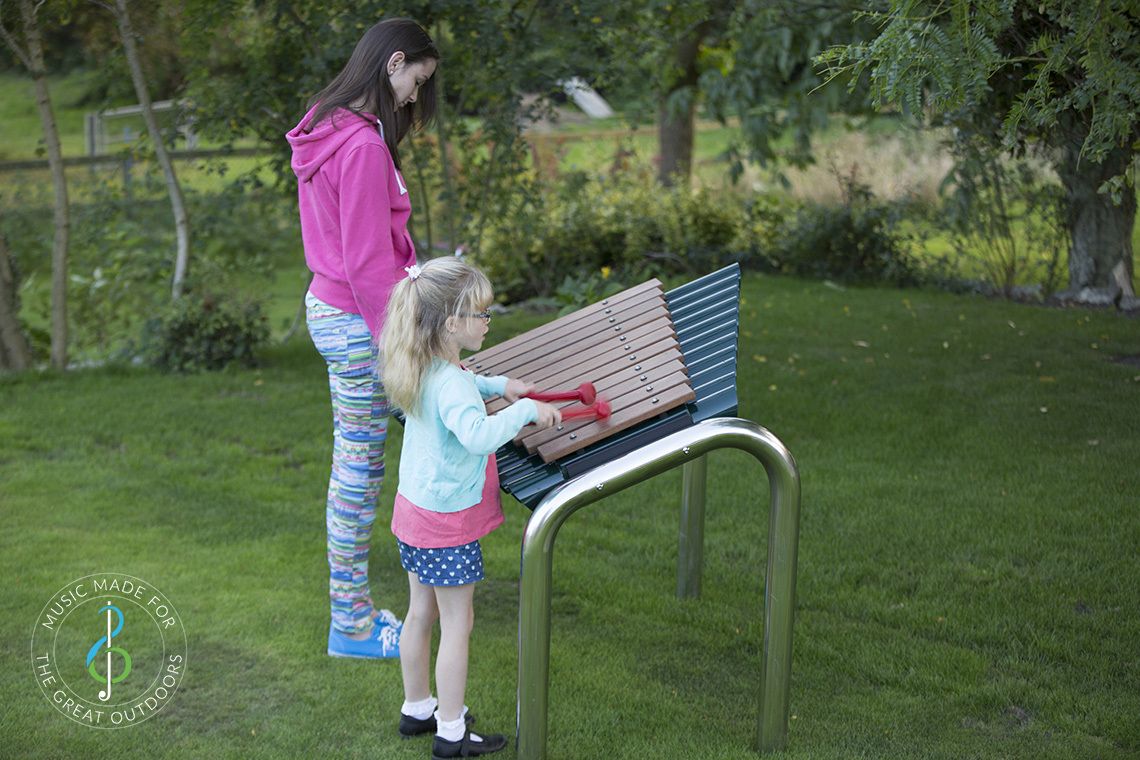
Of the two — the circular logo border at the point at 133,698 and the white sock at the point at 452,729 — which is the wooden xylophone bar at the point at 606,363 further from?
the circular logo border at the point at 133,698

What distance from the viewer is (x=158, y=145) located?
25.2 ft

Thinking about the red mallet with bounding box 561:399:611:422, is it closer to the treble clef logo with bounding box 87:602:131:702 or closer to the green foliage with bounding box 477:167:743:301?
the treble clef logo with bounding box 87:602:131:702

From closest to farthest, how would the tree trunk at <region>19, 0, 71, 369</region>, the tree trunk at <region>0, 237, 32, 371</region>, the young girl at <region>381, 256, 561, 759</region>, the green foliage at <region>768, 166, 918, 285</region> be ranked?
the young girl at <region>381, 256, 561, 759</region> → the tree trunk at <region>19, 0, 71, 369</region> → the tree trunk at <region>0, 237, 32, 371</region> → the green foliage at <region>768, 166, 918, 285</region>

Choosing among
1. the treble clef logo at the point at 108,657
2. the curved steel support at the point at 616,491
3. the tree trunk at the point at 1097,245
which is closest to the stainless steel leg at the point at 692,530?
the curved steel support at the point at 616,491

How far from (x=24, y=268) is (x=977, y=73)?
11.8m

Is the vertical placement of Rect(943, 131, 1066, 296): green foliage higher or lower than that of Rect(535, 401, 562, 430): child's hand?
lower

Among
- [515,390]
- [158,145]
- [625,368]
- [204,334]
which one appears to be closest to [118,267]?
[158,145]

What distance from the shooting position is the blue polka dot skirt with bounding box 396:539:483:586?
3.10 meters

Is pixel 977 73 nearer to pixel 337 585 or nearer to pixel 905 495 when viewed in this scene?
pixel 337 585

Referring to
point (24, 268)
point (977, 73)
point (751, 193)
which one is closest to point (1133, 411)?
point (977, 73)

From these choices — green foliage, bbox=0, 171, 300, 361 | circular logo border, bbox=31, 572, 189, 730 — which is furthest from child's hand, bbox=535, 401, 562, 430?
green foliage, bbox=0, 171, 300, 361

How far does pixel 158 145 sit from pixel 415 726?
17.7 feet

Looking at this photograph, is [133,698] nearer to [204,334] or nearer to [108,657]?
[108,657]

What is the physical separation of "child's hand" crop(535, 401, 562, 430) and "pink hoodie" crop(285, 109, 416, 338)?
0.62 meters
